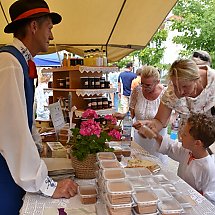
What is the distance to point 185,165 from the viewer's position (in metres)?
1.74

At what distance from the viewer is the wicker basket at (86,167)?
1.44 metres

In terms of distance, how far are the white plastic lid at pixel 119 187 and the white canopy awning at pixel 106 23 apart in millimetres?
2381

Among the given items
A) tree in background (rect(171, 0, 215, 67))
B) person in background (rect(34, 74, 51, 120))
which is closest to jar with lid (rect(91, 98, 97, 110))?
person in background (rect(34, 74, 51, 120))

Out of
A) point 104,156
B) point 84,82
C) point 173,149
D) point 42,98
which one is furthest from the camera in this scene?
point 42,98

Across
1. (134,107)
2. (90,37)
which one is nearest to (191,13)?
(90,37)

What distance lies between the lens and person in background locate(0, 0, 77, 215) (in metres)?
1.10

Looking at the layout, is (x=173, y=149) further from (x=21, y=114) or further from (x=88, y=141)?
(x=21, y=114)

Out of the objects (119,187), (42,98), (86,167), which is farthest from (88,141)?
(42,98)

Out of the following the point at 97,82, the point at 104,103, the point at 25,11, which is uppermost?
the point at 25,11

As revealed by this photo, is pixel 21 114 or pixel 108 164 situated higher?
pixel 21 114

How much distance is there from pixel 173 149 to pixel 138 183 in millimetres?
914

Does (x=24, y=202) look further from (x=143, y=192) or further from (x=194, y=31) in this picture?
(x=194, y=31)

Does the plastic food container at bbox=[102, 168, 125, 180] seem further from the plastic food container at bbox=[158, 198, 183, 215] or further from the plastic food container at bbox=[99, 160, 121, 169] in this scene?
the plastic food container at bbox=[158, 198, 183, 215]

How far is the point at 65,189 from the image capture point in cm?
126
